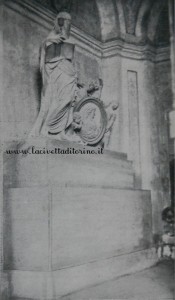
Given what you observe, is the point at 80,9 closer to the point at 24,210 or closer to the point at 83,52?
the point at 83,52

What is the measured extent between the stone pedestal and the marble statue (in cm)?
39

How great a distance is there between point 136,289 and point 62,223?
126 cm

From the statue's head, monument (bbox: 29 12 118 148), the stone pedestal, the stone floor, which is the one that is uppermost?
the statue's head

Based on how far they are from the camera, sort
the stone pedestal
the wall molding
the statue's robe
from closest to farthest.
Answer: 1. the stone pedestal
2. the statue's robe
3. the wall molding

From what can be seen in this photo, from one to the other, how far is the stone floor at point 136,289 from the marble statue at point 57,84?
2.04 metres

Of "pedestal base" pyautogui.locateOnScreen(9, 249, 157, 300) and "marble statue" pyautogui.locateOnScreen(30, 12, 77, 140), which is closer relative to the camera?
"pedestal base" pyautogui.locateOnScreen(9, 249, 157, 300)

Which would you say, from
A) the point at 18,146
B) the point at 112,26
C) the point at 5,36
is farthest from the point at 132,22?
the point at 18,146

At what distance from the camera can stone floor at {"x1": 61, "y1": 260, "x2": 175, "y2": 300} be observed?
470 centimetres

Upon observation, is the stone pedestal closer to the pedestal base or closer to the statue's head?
the pedestal base

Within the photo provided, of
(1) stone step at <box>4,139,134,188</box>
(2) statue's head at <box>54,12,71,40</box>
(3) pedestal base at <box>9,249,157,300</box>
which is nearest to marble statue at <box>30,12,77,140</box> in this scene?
(2) statue's head at <box>54,12,71,40</box>

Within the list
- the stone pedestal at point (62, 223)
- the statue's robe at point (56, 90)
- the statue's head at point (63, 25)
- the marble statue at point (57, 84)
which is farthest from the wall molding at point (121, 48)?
the stone pedestal at point (62, 223)

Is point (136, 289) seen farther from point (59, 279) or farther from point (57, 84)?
point (57, 84)

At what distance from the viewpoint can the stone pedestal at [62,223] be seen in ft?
15.4

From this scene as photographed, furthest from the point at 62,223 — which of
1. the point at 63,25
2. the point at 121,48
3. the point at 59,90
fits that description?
the point at 121,48
